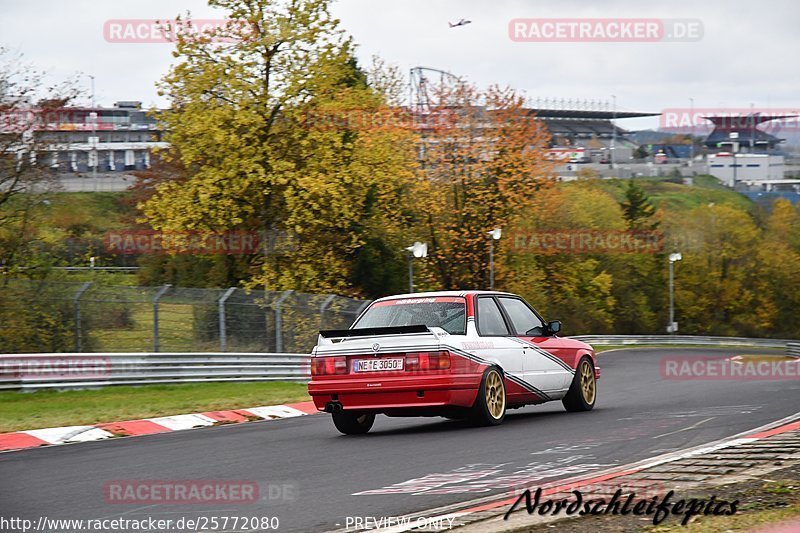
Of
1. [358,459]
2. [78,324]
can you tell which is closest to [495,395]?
[358,459]

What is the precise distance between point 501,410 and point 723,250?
90.8 metres

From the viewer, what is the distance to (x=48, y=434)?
44.3 feet

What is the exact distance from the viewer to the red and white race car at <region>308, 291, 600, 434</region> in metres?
11.6

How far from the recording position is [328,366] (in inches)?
471

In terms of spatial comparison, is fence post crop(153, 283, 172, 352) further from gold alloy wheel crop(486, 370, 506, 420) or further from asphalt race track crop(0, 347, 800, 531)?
gold alloy wheel crop(486, 370, 506, 420)

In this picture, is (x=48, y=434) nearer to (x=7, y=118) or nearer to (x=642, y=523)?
(x=642, y=523)

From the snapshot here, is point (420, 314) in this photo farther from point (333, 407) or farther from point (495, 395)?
point (333, 407)

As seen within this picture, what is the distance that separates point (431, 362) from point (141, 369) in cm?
1207

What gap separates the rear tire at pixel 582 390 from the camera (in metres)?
14.3

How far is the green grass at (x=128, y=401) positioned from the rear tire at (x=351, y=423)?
169 inches

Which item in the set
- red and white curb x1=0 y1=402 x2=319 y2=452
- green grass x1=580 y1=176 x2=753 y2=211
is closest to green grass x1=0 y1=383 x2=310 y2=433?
red and white curb x1=0 y1=402 x2=319 y2=452

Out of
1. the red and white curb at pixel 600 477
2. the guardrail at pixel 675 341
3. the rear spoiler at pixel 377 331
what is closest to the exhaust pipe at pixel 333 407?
the rear spoiler at pixel 377 331

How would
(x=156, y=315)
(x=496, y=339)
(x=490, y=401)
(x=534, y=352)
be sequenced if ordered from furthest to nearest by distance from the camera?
(x=156, y=315) < (x=534, y=352) < (x=496, y=339) < (x=490, y=401)

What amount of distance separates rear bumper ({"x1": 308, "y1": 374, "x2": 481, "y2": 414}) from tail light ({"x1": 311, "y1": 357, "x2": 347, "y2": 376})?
74 millimetres
